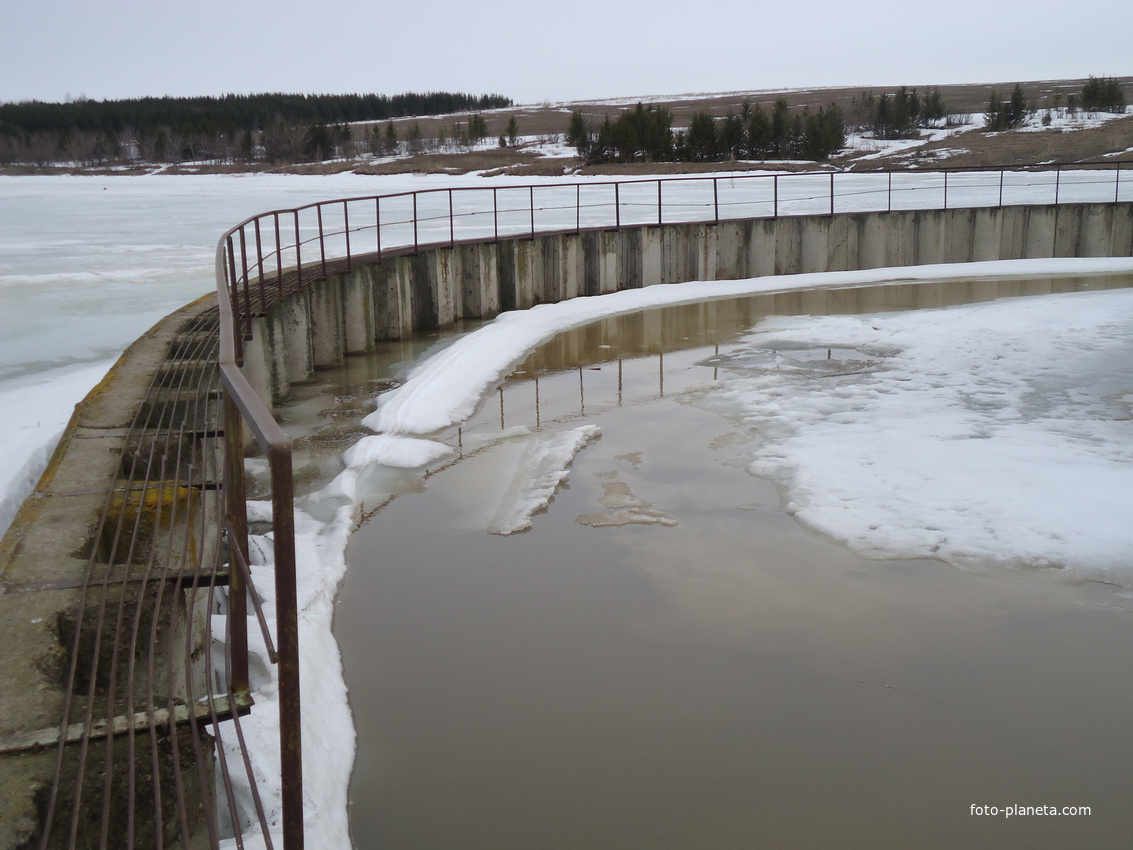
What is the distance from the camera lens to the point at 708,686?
4461mm

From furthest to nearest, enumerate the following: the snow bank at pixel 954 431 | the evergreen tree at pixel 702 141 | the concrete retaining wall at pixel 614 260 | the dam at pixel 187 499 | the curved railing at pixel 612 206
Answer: the evergreen tree at pixel 702 141
the curved railing at pixel 612 206
the concrete retaining wall at pixel 614 260
the snow bank at pixel 954 431
the dam at pixel 187 499

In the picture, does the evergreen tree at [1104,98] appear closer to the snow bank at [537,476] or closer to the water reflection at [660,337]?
the water reflection at [660,337]

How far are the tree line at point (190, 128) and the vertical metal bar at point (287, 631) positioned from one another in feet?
262

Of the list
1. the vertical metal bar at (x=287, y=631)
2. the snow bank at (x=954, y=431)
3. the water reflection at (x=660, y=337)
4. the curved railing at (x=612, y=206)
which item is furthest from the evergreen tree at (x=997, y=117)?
the vertical metal bar at (x=287, y=631)

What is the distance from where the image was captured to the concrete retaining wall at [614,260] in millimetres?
11867

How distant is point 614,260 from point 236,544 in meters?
15.5

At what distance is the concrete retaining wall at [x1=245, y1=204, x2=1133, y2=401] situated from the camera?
467 inches

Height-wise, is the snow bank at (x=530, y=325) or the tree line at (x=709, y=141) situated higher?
the tree line at (x=709, y=141)

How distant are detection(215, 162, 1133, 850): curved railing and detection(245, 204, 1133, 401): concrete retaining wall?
0.37 meters

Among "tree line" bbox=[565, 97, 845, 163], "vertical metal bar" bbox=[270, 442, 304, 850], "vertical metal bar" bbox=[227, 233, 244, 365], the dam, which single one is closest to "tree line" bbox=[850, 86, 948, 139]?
"tree line" bbox=[565, 97, 845, 163]

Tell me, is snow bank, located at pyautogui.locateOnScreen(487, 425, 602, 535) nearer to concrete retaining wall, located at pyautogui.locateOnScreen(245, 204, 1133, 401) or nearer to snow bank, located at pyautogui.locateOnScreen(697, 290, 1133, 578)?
snow bank, located at pyautogui.locateOnScreen(697, 290, 1133, 578)

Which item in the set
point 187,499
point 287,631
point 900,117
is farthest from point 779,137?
point 287,631

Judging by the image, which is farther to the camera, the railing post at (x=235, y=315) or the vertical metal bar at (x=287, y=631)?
the railing post at (x=235, y=315)

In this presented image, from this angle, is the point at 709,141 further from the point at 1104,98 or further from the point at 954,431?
the point at 954,431
